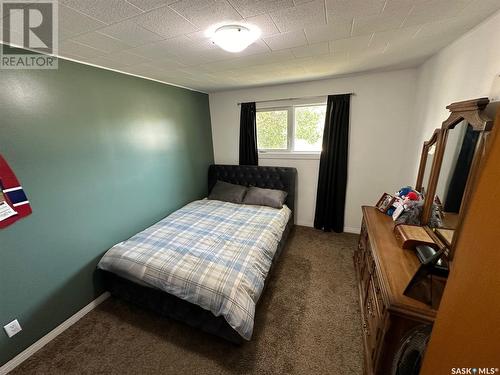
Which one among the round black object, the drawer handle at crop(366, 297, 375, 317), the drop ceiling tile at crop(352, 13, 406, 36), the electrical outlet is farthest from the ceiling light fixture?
the electrical outlet

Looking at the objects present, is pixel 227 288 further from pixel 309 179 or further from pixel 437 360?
pixel 309 179

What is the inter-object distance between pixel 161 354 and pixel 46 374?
80cm

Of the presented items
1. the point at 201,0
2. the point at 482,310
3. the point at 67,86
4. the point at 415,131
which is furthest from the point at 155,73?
the point at 415,131

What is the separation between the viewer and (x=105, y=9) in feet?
3.46

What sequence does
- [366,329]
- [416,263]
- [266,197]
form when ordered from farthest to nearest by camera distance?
[266,197] < [366,329] < [416,263]

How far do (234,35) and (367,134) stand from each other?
2.39 meters

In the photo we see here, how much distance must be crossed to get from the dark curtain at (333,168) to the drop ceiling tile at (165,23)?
2.27 meters

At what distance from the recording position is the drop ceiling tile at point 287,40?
4.77ft

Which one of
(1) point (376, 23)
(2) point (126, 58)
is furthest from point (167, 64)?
(1) point (376, 23)

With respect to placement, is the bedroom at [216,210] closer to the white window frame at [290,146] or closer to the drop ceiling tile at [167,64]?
→ the drop ceiling tile at [167,64]

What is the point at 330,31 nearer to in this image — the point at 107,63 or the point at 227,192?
the point at 107,63

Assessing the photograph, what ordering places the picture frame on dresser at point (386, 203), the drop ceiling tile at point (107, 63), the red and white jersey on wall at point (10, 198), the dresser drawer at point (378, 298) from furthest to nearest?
the picture frame on dresser at point (386, 203), the drop ceiling tile at point (107, 63), the red and white jersey on wall at point (10, 198), the dresser drawer at point (378, 298)

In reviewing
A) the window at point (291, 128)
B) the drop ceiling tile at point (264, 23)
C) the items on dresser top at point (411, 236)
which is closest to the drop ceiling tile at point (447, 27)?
the drop ceiling tile at point (264, 23)

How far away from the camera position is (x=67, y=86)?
69.0 inches
